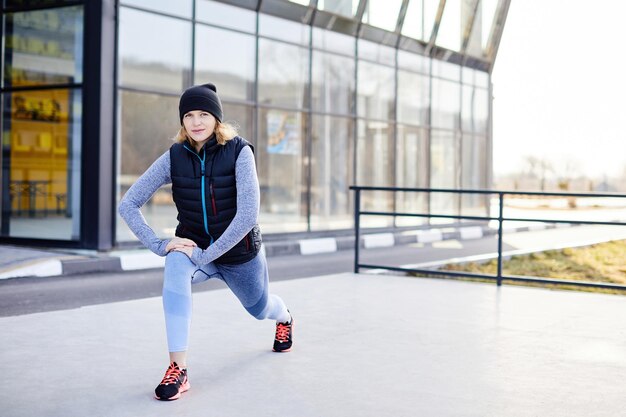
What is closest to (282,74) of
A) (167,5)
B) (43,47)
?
(167,5)

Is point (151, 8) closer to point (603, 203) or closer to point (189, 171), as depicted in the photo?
point (189, 171)

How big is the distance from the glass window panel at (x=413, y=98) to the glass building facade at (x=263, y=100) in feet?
0.14

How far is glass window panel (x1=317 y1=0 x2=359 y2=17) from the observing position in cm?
1644

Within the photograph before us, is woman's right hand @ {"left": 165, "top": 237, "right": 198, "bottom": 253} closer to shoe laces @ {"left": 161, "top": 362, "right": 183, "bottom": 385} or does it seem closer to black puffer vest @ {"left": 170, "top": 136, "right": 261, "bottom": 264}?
black puffer vest @ {"left": 170, "top": 136, "right": 261, "bottom": 264}

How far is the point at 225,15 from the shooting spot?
14250 mm

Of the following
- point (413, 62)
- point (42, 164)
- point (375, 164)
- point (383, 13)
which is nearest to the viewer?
point (42, 164)

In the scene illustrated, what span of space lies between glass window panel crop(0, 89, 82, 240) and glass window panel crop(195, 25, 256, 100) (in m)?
2.39

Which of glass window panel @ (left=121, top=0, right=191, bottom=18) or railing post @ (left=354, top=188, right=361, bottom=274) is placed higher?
glass window panel @ (left=121, top=0, right=191, bottom=18)

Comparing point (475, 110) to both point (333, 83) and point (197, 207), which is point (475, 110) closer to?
point (333, 83)

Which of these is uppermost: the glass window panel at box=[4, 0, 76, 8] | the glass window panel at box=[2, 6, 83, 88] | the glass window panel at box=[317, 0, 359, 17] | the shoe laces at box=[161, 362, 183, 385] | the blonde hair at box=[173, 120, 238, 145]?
the glass window panel at box=[317, 0, 359, 17]

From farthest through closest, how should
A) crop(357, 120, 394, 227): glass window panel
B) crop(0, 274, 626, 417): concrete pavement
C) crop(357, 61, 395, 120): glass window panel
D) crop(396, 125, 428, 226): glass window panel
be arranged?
crop(396, 125, 428, 226): glass window panel < crop(357, 120, 394, 227): glass window panel < crop(357, 61, 395, 120): glass window panel < crop(0, 274, 626, 417): concrete pavement

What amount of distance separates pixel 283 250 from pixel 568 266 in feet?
15.3

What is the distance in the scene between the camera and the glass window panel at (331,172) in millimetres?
16625

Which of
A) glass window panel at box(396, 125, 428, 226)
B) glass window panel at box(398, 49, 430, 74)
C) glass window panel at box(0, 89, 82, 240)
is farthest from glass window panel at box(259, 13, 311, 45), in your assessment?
glass window panel at box(0, 89, 82, 240)
